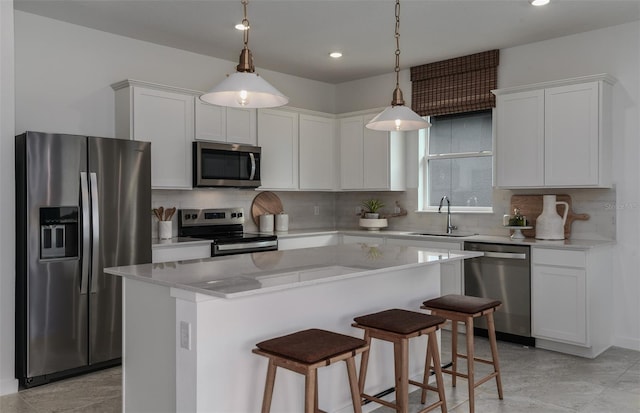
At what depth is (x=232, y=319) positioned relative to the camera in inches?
94.0

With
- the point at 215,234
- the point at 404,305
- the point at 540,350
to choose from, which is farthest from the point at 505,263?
the point at 215,234

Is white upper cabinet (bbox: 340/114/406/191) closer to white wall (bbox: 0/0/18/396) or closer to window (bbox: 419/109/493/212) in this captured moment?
window (bbox: 419/109/493/212)

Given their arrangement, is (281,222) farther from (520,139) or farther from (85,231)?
(520,139)

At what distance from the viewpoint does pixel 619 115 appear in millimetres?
4379

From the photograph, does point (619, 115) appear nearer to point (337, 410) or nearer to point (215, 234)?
point (337, 410)

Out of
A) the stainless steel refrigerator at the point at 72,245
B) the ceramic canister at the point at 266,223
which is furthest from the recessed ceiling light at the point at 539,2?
the ceramic canister at the point at 266,223

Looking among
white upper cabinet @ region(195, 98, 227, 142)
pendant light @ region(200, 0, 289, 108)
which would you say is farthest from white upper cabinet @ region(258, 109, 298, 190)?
A: pendant light @ region(200, 0, 289, 108)

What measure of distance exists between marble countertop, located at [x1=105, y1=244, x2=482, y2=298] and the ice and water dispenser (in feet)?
3.80

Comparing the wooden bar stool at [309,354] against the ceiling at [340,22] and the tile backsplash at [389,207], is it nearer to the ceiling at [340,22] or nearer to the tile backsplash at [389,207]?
the ceiling at [340,22]

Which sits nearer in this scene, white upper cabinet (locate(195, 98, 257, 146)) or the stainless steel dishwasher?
the stainless steel dishwasher

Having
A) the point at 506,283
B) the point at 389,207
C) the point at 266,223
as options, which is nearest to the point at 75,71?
the point at 266,223

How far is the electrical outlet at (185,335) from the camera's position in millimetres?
2238

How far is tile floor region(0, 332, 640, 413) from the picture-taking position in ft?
10.3

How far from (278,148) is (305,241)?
104 cm
